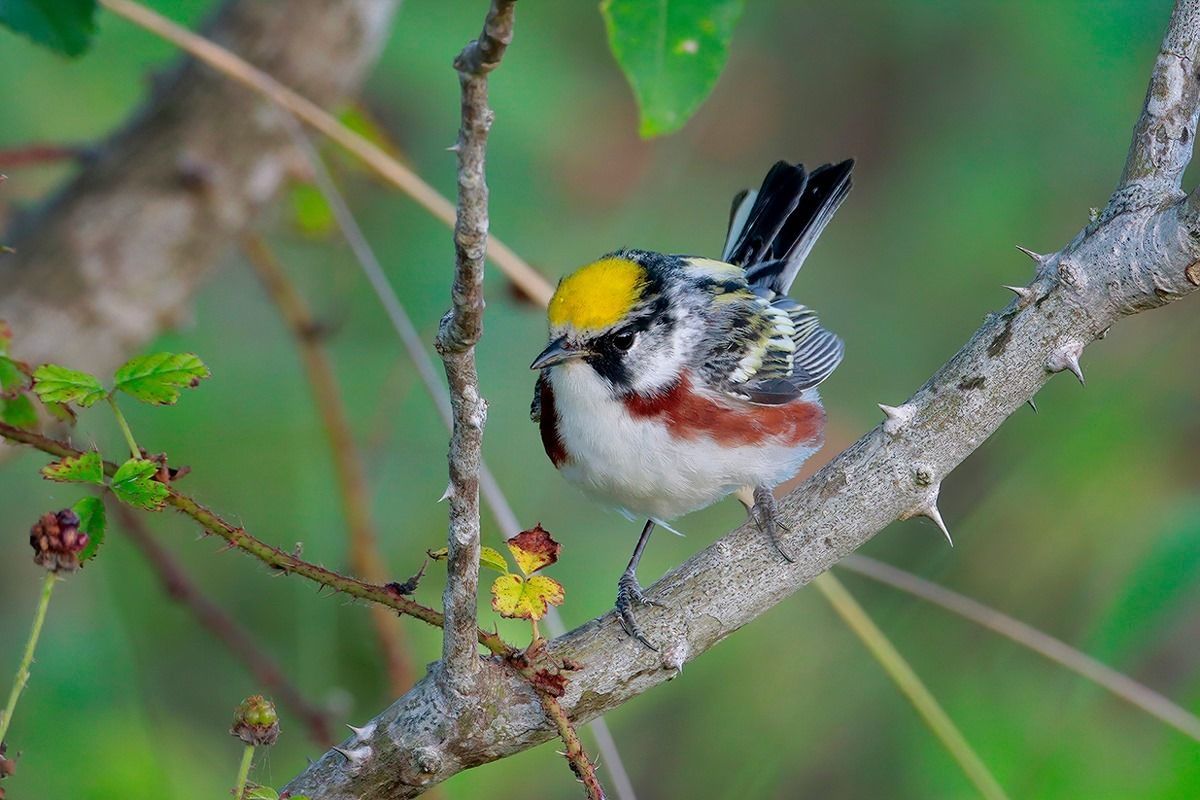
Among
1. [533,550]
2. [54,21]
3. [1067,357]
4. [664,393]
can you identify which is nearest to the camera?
[533,550]

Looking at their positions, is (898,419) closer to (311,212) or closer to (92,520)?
(92,520)

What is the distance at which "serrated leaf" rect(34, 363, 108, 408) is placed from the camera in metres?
1.76

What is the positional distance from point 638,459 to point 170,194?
1.53 meters

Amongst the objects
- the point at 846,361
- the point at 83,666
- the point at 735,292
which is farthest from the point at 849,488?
the point at 846,361

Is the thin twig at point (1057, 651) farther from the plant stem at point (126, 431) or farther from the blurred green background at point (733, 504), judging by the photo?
the plant stem at point (126, 431)

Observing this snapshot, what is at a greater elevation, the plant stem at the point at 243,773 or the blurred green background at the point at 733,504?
the blurred green background at the point at 733,504

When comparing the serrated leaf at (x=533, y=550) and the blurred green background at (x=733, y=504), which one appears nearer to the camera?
the serrated leaf at (x=533, y=550)

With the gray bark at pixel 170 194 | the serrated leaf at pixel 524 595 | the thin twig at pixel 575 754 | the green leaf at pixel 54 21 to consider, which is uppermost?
the gray bark at pixel 170 194

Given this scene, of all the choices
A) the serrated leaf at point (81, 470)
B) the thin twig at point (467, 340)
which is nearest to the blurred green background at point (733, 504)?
the thin twig at point (467, 340)

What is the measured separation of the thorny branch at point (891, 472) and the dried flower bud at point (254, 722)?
0.43 meters

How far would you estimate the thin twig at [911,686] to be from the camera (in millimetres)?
2506

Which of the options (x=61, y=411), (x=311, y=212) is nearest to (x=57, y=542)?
(x=61, y=411)

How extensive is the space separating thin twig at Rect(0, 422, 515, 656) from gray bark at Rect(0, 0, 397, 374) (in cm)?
153

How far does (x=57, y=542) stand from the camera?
151 centimetres
